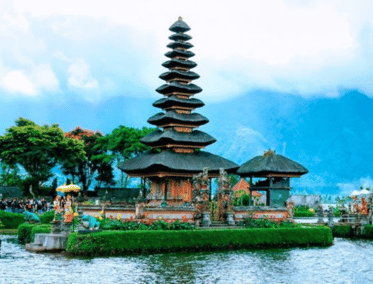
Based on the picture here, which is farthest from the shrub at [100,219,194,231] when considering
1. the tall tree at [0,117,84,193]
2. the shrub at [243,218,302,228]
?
the tall tree at [0,117,84,193]

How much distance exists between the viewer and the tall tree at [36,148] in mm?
53031

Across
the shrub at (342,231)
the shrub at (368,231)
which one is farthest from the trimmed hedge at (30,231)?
the shrub at (368,231)

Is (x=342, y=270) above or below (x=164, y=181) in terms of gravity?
below

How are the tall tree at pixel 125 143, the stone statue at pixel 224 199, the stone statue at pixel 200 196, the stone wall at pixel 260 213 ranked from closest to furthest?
1. the stone statue at pixel 200 196
2. the stone statue at pixel 224 199
3. the stone wall at pixel 260 213
4. the tall tree at pixel 125 143

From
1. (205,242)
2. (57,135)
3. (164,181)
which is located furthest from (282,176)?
(57,135)

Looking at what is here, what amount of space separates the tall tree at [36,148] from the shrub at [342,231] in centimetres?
3006

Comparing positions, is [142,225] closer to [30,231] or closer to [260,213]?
[30,231]

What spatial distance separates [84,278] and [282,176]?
2167 cm

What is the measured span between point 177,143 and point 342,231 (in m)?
13.9

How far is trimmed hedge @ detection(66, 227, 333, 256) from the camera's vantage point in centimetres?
2211

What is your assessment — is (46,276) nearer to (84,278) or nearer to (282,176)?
(84,278)

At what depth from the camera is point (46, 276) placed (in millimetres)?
16703

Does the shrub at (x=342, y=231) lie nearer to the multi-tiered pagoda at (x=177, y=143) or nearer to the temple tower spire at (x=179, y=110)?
the multi-tiered pagoda at (x=177, y=143)

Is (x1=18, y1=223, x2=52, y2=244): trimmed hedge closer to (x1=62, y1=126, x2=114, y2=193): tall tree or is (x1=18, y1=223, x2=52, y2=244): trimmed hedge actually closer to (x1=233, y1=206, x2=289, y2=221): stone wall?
(x1=233, y1=206, x2=289, y2=221): stone wall
